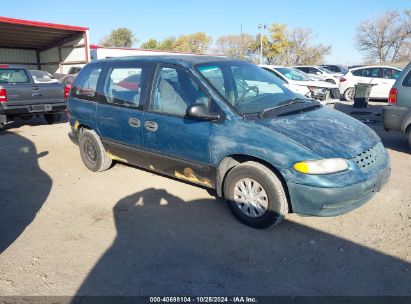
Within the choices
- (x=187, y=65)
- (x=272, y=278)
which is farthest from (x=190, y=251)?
(x=187, y=65)

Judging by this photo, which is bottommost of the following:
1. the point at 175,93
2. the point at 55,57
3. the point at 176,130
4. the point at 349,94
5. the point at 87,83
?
the point at 349,94

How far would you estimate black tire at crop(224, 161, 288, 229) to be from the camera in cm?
354

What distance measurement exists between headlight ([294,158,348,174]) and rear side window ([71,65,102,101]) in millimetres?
3440

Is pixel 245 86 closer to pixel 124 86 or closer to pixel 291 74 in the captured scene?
pixel 124 86

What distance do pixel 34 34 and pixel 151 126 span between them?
21899mm

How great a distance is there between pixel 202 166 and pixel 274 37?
59.5m

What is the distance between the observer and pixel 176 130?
13.8 feet

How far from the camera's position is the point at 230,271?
3.12 meters

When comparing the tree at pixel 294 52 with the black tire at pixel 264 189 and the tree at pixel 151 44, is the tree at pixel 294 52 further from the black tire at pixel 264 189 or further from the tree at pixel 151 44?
the black tire at pixel 264 189

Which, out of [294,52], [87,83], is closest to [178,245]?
[87,83]

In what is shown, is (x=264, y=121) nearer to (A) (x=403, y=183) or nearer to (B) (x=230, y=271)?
(B) (x=230, y=271)

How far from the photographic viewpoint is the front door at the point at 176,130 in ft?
13.3

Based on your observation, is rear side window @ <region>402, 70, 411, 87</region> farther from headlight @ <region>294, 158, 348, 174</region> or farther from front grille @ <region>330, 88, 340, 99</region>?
front grille @ <region>330, 88, 340, 99</region>

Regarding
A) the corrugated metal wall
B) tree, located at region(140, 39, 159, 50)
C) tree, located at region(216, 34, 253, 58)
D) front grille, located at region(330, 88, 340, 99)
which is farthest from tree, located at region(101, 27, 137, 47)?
front grille, located at region(330, 88, 340, 99)
